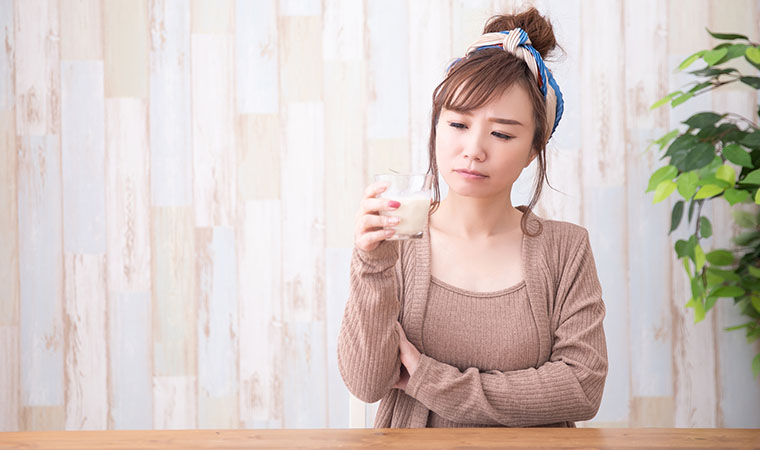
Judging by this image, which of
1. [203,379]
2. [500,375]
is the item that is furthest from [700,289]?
[203,379]

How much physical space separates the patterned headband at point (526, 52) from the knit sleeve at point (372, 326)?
0.46m

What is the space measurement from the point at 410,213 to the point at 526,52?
0.46 meters

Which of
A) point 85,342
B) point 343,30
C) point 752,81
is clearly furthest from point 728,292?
point 85,342

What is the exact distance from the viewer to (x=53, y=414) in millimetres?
2221

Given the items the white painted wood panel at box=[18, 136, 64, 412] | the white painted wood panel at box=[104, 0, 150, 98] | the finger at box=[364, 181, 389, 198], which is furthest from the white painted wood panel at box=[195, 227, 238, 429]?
the finger at box=[364, 181, 389, 198]

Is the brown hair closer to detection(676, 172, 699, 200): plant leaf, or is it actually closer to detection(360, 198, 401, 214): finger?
detection(360, 198, 401, 214): finger

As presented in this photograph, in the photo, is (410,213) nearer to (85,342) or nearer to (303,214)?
(303,214)

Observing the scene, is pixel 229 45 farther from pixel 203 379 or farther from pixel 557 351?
pixel 557 351

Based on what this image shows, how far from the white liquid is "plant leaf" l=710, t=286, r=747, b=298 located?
1337 millimetres

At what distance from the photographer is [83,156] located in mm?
2203

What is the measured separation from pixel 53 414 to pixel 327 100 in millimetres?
1430

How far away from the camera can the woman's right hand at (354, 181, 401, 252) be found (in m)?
1.03

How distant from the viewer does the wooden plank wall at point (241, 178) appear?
220cm

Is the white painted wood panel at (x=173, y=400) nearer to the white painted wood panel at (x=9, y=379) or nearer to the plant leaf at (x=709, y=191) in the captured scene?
the white painted wood panel at (x=9, y=379)
